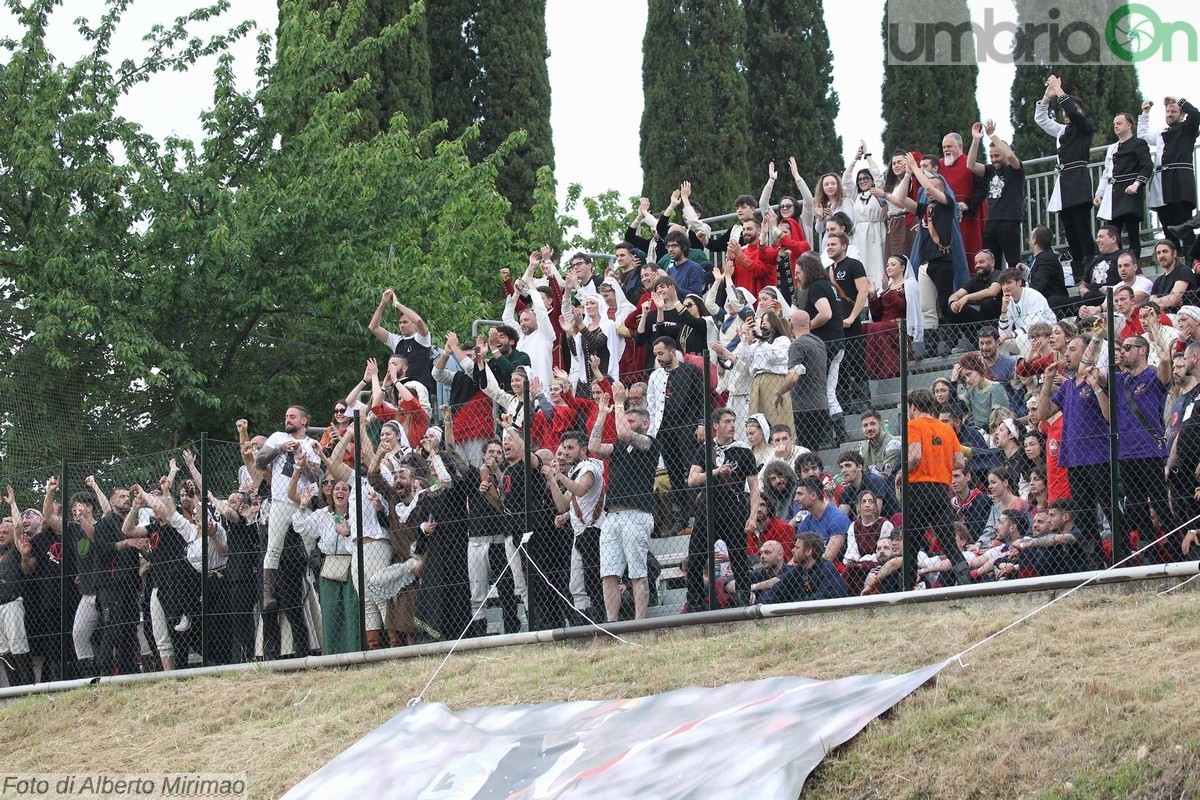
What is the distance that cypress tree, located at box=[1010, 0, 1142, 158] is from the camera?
3269 cm

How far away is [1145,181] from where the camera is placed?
54.2 feet

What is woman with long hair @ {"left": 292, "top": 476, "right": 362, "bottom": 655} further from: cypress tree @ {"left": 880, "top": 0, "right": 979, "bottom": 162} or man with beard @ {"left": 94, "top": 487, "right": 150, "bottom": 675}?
cypress tree @ {"left": 880, "top": 0, "right": 979, "bottom": 162}

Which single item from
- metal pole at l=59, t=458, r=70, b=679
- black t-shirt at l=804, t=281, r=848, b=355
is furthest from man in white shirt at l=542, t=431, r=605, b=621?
metal pole at l=59, t=458, r=70, b=679

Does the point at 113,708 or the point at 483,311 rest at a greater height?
the point at 483,311

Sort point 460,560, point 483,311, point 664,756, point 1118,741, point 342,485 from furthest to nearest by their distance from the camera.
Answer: point 483,311, point 342,485, point 460,560, point 664,756, point 1118,741

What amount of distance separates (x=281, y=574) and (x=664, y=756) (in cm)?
559

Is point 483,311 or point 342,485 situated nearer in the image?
point 342,485

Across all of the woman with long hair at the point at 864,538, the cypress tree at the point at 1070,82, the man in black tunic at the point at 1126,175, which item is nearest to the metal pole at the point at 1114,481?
the woman with long hair at the point at 864,538

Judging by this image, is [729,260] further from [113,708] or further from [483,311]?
[483,311]

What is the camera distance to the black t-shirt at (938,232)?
17.0 meters

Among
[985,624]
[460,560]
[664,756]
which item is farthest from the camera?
[460,560]

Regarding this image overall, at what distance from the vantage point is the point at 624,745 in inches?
425

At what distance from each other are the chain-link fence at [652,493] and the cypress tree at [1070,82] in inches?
684

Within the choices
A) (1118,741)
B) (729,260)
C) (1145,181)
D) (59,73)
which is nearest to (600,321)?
(729,260)
